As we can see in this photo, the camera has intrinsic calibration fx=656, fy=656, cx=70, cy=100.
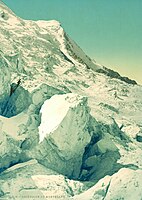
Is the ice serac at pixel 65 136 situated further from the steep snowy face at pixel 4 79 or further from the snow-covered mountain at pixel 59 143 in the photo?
the steep snowy face at pixel 4 79

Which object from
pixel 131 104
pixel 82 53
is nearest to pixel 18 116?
pixel 131 104

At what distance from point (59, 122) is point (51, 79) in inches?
294

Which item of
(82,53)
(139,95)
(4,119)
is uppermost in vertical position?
(82,53)

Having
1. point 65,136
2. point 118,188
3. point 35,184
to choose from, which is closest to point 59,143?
point 65,136

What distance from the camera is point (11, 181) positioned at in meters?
25.4

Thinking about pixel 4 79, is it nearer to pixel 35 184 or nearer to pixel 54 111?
pixel 54 111

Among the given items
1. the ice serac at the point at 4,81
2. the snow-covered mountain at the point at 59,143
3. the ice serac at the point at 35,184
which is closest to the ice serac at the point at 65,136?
the snow-covered mountain at the point at 59,143

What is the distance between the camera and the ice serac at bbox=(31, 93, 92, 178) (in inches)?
1051

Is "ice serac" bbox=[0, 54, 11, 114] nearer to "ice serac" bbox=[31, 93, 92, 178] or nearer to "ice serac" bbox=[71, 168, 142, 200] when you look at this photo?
"ice serac" bbox=[31, 93, 92, 178]

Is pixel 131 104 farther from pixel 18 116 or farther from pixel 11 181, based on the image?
pixel 11 181

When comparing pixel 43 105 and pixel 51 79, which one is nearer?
pixel 43 105

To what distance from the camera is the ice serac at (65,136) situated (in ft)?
87.6

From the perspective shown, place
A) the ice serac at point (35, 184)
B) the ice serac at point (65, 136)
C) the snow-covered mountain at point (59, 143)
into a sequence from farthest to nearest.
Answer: the ice serac at point (65, 136)
the snow-covered mountain at point (59, 143)
the ice serac at point (35, 184)

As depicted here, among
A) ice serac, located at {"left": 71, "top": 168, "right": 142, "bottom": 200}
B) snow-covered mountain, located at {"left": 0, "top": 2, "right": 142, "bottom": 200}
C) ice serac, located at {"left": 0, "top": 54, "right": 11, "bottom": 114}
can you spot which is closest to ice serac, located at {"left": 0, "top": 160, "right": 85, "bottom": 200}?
snow-covered mountain, located at {"left": 0, "top": 2, "right": 142, "bottom": 200}
